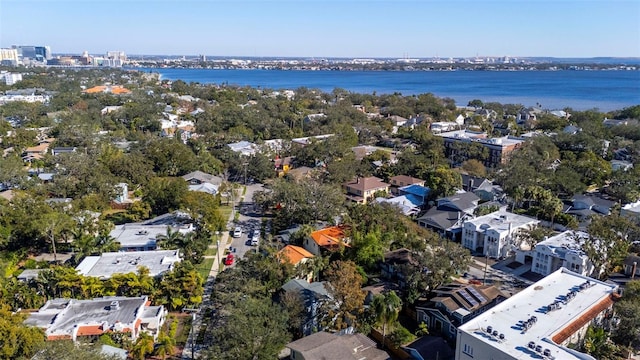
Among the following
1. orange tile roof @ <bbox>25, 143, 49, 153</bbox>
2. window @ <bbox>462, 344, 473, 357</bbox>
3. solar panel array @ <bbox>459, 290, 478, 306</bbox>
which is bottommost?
window @ <bbox>462, 344, 473, 357</bbox>

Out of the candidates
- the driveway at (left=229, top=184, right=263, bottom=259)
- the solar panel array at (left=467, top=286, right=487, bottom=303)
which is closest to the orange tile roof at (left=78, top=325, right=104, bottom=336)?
the driveway at (left=229, top=184, right=263, bottom=259)

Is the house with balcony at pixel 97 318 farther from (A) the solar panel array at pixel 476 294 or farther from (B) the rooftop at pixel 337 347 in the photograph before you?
(A) the solar panel array at pixel 476 294

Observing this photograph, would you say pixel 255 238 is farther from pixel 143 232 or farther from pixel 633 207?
pixel 633 207

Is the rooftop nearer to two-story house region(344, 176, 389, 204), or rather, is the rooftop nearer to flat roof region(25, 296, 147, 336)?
flat roof region(25, 296, 147, 336)

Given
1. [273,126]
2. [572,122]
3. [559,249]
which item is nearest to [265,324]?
[559,249]

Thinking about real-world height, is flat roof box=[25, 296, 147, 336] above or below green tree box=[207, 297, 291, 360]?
below

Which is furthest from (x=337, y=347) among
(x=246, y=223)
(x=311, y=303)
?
(x=246, y=223)

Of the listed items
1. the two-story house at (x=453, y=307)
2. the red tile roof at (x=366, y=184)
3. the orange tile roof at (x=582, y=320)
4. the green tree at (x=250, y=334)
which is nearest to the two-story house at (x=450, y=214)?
the red tile roof at (x=366, y=184)
